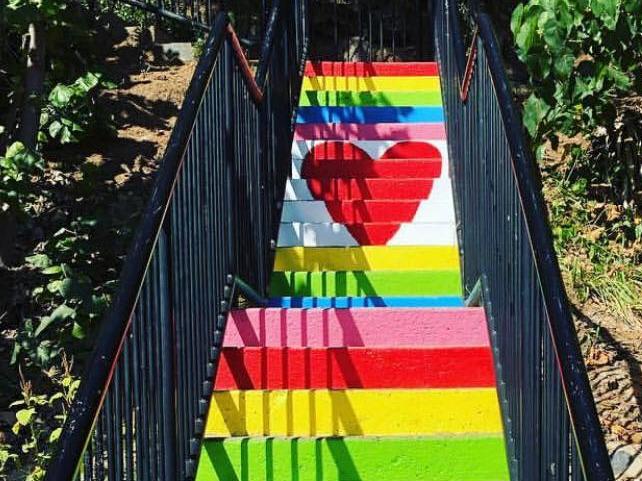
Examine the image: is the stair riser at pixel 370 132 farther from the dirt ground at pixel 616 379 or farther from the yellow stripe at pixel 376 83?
the dirt ground at pixel 616 379

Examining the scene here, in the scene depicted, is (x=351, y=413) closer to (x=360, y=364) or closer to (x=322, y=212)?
(x=360, y=364)

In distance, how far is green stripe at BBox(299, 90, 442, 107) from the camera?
22.7 ft

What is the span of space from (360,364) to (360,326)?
33 cm

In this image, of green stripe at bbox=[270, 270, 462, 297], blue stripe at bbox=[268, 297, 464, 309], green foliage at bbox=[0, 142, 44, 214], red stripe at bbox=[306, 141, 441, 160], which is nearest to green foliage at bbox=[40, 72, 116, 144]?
green foliage at bbox=[0, 142, 44, 214]

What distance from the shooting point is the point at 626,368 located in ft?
19.2

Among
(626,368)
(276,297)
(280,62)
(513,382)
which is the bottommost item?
(626,368)

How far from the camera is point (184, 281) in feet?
10.9

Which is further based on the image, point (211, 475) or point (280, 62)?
point (280, 62)

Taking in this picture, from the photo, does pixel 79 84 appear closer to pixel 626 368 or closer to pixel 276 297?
pixel 276 297

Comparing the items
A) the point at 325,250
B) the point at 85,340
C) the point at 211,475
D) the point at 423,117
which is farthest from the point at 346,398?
the point at 423,117

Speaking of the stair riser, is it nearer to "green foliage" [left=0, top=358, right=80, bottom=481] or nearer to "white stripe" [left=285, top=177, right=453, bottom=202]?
"white stripe" [left=285, top=177, right=453, bottom=202]

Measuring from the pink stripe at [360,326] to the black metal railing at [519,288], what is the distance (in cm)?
19

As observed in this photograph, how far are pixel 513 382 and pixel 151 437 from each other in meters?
1.10

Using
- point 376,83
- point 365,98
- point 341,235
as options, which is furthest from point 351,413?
point 376,83
